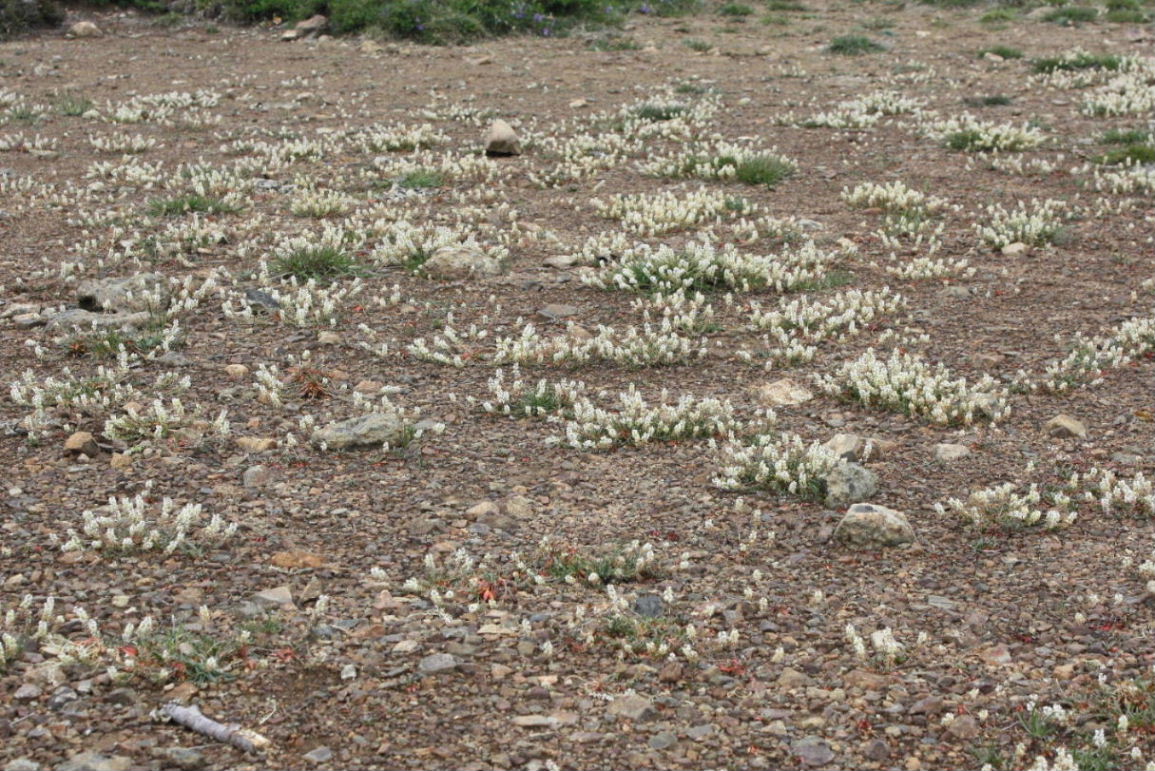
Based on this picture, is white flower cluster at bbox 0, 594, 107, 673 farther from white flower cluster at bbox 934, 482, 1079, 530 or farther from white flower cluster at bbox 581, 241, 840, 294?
white flower cluster at bbox 581, 241, 840, 294

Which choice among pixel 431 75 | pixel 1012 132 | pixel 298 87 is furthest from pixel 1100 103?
pixel 298 87

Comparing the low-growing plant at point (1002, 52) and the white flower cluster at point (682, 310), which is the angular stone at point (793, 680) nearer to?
the white flower cluster at point (682, 310)

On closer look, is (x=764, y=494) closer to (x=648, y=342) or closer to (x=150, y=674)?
(x=648, y=342)

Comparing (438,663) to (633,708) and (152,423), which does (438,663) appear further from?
(152,423)

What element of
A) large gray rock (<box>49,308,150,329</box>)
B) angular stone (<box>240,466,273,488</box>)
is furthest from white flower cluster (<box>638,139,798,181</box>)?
angular stone (<box>240,466,273,488</box>)

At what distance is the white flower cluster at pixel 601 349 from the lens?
9.30 meters

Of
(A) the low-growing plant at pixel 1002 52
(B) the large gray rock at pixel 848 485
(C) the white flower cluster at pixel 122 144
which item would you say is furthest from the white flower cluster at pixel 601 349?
(A) the low-growing plant at pixel 1002 52

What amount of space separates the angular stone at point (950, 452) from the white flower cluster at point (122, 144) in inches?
507

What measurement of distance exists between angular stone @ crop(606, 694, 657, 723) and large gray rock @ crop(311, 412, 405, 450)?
10.3 feet

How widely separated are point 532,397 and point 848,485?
101 inches

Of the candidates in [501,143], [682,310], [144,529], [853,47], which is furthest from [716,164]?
[853,47]

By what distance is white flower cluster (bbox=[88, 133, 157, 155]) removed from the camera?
53.9ft

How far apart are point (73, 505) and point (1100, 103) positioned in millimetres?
17129

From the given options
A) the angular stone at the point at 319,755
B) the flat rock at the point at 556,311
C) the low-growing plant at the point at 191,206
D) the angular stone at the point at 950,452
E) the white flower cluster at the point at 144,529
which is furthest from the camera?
the low-growing plant at the point at 191,206
